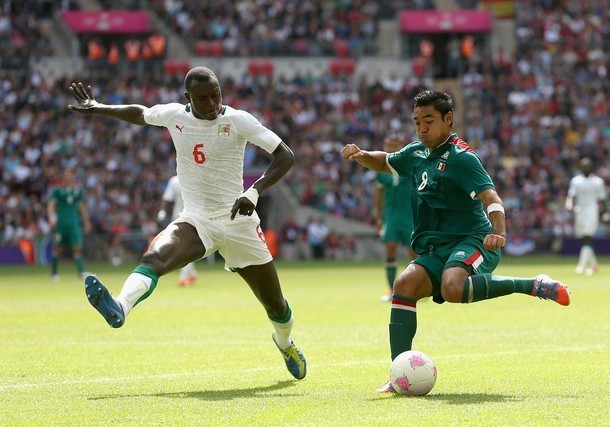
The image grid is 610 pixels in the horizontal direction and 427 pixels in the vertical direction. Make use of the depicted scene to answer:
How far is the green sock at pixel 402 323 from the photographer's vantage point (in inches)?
350

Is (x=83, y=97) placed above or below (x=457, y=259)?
above

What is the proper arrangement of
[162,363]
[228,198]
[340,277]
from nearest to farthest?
[228,198] → [162,363] → [340,277]

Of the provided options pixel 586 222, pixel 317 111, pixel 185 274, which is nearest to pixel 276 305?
pixel 185 274

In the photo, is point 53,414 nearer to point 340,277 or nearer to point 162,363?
point 162,363

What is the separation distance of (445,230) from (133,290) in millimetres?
2544

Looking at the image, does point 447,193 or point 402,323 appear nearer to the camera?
point 402,323

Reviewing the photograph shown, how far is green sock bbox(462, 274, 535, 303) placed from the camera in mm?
8648

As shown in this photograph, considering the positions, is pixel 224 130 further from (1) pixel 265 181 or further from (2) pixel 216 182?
(1) pixel 265 181

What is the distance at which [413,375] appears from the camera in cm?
846

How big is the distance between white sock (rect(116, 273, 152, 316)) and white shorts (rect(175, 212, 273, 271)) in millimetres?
801

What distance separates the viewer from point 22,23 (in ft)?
145

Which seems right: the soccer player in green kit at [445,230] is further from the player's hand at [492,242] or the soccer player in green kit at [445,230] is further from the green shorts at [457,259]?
the player's hand at [492,242]

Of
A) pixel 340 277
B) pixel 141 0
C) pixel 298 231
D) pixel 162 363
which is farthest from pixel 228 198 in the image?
pixel 141 0

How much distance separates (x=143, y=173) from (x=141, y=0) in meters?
10.4
